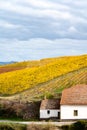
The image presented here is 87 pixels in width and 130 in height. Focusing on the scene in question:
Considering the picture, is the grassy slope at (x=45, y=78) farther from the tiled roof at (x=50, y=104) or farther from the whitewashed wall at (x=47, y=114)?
the whitewashed wall at (x=47, y=114)

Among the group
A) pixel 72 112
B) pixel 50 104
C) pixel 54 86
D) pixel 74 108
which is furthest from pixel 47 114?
pixel 54 86

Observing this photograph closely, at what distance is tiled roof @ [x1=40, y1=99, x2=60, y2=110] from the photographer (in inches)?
3029

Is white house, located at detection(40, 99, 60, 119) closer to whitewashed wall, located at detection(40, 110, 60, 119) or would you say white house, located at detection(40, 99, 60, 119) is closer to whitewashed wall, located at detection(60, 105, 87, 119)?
whitewashed wall, located at detection(40, 110, 60, 119)

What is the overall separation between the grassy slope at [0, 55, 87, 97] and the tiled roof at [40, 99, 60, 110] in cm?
689

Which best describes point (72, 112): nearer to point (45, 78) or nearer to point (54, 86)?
point (54, 86)

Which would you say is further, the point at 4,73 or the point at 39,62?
the point at 39,62

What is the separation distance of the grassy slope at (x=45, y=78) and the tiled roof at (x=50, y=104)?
6895mm

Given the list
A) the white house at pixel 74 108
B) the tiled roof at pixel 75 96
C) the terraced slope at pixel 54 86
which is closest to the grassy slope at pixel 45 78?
the terraced slope at pixel 54 86

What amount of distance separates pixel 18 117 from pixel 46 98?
4597 millimetres

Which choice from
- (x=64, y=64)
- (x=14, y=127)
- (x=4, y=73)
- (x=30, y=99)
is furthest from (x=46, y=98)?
(x=4, y=73)

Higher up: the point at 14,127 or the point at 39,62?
the point at 39,62

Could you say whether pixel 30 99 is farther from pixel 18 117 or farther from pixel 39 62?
pixel 39 62

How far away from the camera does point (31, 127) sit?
68750 millimetres

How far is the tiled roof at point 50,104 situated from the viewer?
76938mm
